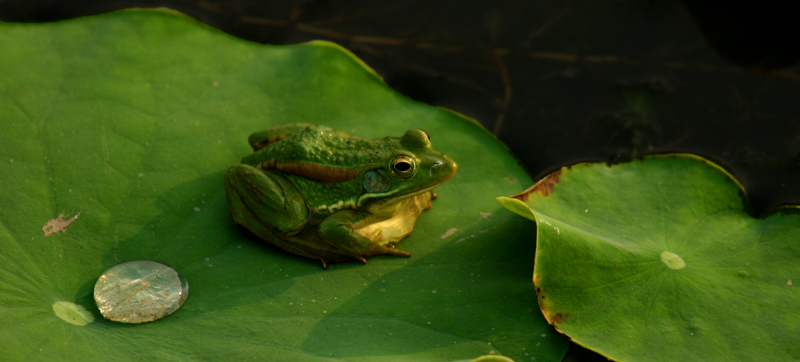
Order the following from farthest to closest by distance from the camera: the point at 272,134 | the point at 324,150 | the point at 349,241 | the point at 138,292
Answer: the point at 272,134
the point at 324,150
the point at 349,241
the point at 138,292

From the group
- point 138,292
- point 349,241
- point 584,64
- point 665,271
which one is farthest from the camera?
point 584,64

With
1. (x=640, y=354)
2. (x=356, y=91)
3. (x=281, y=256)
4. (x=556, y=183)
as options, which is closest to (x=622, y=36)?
(x=556, y=183)

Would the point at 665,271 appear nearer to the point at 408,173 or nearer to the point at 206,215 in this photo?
the point at 408,173

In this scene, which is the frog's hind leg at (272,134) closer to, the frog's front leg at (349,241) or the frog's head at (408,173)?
the frog's head at (408,173)

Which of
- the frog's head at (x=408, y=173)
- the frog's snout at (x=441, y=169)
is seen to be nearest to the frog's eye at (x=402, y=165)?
the frog's head at (x=408, y=173)

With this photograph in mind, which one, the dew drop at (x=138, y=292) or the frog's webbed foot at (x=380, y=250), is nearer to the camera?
the dew drop at (x=138, y=292)

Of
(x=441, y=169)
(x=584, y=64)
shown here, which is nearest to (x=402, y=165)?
(x=441, y=169)
